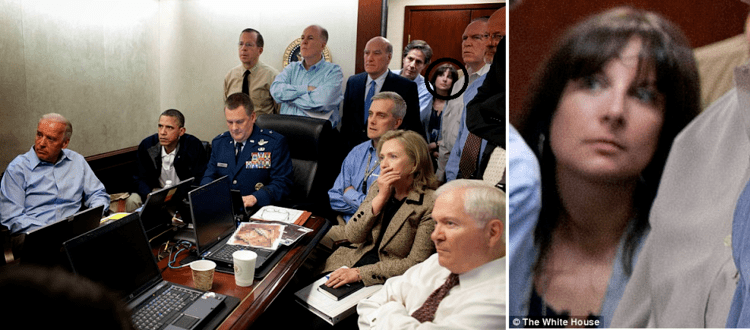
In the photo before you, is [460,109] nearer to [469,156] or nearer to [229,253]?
[469,156]

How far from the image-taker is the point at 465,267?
1089 millimetres

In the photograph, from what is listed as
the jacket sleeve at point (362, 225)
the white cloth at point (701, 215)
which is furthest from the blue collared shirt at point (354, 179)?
the white cloth at point (701, 215)

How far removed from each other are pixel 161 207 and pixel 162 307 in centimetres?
61

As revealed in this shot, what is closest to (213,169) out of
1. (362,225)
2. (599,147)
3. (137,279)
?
(362,225)

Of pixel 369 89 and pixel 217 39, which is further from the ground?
pixel 217 39

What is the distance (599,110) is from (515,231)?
29 centimetres

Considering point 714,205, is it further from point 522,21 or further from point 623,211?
point 522,21

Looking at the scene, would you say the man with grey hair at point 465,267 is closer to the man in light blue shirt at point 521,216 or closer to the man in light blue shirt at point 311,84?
the man in light blue shirt at point 521,216

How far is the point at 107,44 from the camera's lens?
3.61m

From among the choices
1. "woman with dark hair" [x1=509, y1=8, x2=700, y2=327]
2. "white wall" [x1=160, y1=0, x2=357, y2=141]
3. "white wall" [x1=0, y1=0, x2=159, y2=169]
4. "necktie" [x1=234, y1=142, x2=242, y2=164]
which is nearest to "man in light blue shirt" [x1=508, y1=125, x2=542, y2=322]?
"woman with dark hair" [x1=509, y1=8, x2=700, y2=327]

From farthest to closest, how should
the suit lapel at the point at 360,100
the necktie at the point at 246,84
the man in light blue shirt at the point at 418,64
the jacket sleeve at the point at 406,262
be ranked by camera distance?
the necktie at the point at 246,84 → the man in light blue shirt at the point at 418,64 → the suit lapel at the point at 360,100 → the jacket sleeve at the point at 406,262

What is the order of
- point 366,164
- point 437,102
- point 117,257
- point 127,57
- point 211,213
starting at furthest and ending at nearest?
point 127,57 → point 437,102 → point 366,164 → point 211,213 → point 117,257

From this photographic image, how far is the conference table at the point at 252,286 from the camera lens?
1.27 metres

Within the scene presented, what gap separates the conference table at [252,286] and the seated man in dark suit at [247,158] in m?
0.84
